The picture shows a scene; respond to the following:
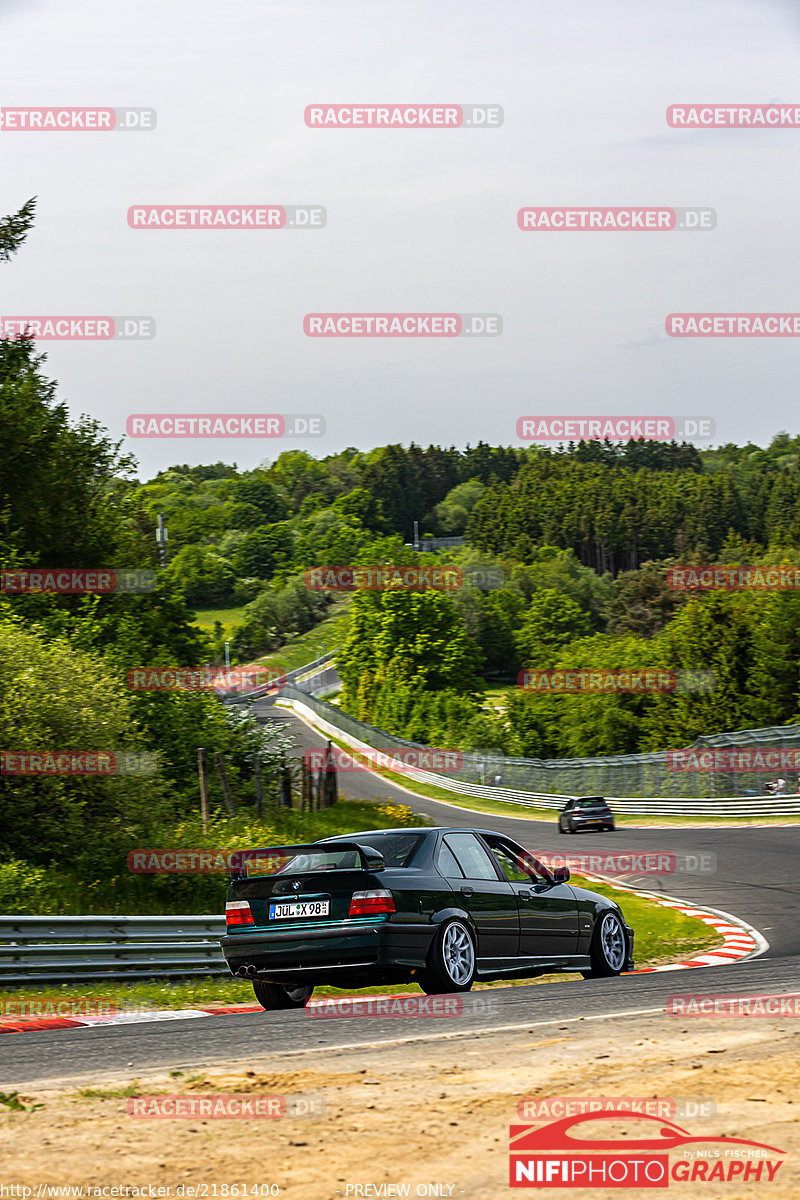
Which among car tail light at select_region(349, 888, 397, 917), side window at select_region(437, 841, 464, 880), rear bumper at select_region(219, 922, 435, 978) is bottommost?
rear bumper at select_region(219, 922, 435, 978)

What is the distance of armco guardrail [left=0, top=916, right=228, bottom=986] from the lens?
11.7 meters

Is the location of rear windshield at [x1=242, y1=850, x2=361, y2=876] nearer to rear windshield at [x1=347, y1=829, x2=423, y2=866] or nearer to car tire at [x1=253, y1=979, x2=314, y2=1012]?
rear windshield at [x1=347, y1=829, x2=423, y2=866]

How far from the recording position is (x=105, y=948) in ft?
40.2

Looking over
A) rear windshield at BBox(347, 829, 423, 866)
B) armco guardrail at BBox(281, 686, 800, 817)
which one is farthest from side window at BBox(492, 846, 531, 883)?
armco guardrail at BBox(281, 686, 800, 817)

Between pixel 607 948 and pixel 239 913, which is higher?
pixel 239 913

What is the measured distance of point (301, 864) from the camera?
33.0 ft

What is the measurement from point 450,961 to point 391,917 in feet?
2.70

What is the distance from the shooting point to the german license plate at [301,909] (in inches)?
377

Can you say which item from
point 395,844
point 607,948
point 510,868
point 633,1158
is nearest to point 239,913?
point 395,844

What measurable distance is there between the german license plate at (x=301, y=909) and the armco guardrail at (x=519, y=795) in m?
30.4

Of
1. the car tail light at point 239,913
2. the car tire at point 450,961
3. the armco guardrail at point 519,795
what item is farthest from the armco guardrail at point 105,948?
the armco guardrail at point 519,795

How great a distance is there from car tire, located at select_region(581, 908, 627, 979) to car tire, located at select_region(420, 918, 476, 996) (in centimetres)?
199

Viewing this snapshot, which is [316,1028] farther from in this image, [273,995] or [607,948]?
[607,948]

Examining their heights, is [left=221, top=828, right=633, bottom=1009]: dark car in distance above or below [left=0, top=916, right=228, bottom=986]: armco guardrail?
above
